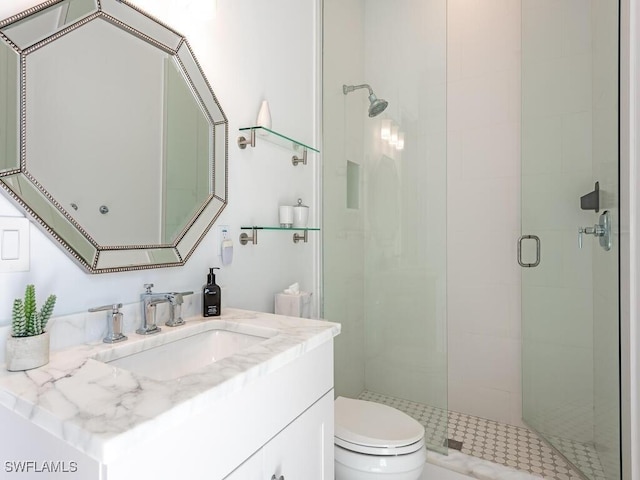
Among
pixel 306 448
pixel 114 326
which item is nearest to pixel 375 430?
pixel 306 448

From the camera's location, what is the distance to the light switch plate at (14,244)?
2.72 feet

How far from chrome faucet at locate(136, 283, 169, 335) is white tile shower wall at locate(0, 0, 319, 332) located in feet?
0.19

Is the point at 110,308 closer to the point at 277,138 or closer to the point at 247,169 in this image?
the point at 247,169

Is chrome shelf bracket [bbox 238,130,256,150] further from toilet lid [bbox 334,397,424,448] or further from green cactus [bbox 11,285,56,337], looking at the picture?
toilet lid [bbox 334,397,424,448]

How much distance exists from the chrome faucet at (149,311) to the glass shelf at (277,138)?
0.76 meters

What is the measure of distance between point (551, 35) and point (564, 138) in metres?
0.56

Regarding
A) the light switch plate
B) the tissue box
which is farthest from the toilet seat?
the light switch plate

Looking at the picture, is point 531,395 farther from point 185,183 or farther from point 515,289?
point 185,183

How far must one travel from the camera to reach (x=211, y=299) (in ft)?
4.12

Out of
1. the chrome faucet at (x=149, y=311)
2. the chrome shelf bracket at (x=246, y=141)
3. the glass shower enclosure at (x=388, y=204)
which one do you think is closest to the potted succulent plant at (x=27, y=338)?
the chrome faucet at (x=149, y=311)

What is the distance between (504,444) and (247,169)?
1848 millimetres

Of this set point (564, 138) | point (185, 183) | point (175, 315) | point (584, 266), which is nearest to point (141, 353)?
point (175, 315)

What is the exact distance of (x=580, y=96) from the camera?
180 cm

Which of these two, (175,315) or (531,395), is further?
(531,395)
